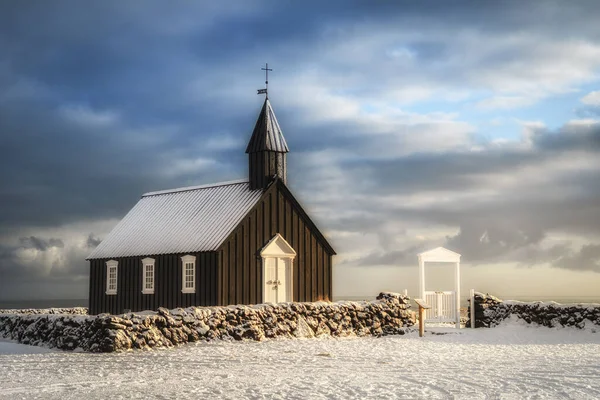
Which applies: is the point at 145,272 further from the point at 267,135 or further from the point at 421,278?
the point at 421,278

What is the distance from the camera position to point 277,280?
109 feet

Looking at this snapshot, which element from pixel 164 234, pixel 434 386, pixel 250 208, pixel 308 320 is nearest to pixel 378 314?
pixel 308 320

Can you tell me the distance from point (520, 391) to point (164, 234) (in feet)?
76.6

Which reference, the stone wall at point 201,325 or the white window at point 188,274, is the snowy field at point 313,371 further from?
the white window at point 188,274

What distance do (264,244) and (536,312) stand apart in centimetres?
1178

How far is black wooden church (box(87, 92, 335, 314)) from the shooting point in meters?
31.8

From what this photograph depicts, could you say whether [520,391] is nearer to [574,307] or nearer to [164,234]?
[574,307]

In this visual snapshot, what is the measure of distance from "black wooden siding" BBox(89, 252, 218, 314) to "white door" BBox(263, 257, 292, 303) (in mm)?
2595

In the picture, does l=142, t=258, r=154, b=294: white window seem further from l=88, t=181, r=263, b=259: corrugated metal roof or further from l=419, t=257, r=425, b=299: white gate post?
l=419, t=257, r=425, b=299: white gate post

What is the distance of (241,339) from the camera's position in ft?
81.7

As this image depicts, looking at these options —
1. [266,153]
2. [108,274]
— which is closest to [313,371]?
[266,153]

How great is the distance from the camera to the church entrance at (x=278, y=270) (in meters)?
32.7

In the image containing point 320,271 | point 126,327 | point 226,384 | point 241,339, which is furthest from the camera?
point 320,271

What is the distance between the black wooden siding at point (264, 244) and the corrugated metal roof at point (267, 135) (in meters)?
2.04
